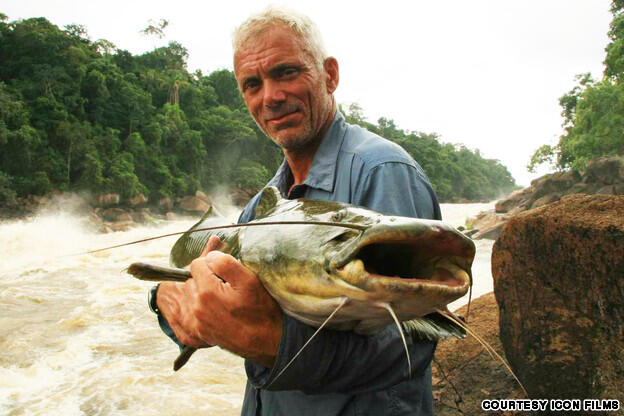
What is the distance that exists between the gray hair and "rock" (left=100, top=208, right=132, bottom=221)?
2793cm

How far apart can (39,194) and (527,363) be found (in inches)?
1157

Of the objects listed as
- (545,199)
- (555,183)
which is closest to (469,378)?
(545,199)

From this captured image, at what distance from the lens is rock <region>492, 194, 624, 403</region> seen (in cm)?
246

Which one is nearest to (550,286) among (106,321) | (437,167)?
(106,321)

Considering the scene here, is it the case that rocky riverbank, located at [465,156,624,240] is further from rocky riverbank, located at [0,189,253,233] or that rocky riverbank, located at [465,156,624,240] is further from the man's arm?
the man's arm

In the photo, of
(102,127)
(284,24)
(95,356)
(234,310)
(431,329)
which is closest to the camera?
(234,310)

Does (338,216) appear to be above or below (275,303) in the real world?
above

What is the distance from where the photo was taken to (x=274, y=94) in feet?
6.24

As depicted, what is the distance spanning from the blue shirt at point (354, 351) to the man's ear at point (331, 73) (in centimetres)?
38

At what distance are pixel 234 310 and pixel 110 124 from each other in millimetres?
37810

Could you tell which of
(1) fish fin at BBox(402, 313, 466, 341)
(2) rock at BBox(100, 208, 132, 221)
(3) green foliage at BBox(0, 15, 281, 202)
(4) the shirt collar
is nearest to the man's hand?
(1) fish fin at BBox(402, 313, 466, 341)

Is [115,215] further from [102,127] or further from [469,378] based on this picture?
[469,378]

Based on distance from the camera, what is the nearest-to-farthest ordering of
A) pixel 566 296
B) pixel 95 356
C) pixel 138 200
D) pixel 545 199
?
1. pixel 566 296
2. pixel 95 356
3. pixel 545 199
4. pixel 138 200

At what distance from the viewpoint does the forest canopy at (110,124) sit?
2697 centimetres
